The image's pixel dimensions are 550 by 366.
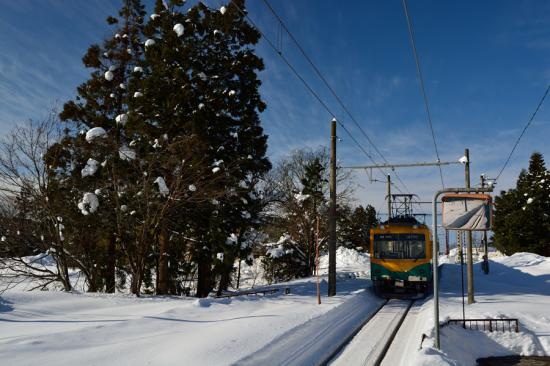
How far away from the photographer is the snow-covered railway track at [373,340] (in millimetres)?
7824

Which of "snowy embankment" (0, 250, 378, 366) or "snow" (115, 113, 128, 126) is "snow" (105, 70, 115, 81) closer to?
"snow" (115, 113, 128, 126)

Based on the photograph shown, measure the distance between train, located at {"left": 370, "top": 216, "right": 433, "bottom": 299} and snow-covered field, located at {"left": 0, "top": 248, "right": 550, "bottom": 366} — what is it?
1.73m

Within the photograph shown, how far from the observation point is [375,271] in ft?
57.5

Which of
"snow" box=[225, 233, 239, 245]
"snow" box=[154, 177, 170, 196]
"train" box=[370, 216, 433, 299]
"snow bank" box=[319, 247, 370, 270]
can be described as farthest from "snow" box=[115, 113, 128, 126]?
"snow bank" box=[319, 247, 370, 270]

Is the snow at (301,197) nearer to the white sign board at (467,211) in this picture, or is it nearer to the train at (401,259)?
the train at (401,259)

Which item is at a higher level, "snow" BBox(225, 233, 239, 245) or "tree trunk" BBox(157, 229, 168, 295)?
"snow" BBox(225, 233, 239, 245)

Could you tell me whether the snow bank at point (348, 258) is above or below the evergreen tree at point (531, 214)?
below

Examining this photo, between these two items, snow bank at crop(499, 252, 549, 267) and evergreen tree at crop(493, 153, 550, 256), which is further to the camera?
evergreen tree at crop(493, 153, 550, 256)

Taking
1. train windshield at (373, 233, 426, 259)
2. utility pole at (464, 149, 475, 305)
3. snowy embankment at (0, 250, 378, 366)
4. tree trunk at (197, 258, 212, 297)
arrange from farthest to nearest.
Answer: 1. tree trunk at (197, 258, 212, 297)
2. train windshield at (373, 233, 426, 259)
3. utility pole at (464, 149, 475, 305)
4. snowy embankment at (0, 250, 378, 366)

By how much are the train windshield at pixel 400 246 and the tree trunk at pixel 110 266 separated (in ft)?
37.4

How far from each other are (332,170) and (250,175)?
5301 mm

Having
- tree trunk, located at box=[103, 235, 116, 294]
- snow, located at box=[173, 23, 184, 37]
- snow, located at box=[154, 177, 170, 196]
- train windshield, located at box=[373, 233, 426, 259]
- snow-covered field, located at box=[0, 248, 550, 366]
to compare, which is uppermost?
snow, located at box=[173, 23, 184, 37]

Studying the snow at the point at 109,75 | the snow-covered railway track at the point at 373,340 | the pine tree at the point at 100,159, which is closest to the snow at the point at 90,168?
the pine tree at the point at 100,159

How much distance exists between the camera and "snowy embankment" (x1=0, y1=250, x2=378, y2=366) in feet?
20.9
